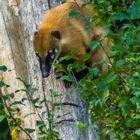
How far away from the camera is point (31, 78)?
4.16 metres

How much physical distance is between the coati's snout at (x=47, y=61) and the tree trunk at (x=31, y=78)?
0.05 meters

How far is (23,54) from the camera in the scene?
4906mm

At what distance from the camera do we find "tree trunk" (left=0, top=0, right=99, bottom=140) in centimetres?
388

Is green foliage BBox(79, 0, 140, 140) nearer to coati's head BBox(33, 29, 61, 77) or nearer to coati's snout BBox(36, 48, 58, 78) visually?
coati's snout BBox(36, 48, 58, 78)

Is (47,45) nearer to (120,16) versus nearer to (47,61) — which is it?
(47,61)

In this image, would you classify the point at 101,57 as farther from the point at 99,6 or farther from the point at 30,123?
Answer: the point at 99,6

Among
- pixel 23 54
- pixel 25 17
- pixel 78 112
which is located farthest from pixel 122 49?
pixel 23 54

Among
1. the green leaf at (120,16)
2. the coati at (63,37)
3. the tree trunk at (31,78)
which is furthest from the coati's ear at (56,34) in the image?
the green leaf at (120,16)

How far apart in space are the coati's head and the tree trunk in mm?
177

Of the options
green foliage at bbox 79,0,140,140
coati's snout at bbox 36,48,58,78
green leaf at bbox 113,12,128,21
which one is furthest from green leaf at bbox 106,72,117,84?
coati's snout at bbox 36,48,58,78

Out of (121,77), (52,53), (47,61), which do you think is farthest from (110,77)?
(52,53)

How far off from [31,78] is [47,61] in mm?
756

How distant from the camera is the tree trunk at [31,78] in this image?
3.88m

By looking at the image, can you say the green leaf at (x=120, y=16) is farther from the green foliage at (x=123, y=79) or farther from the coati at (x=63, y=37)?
the coati at (x=63, y=37)
